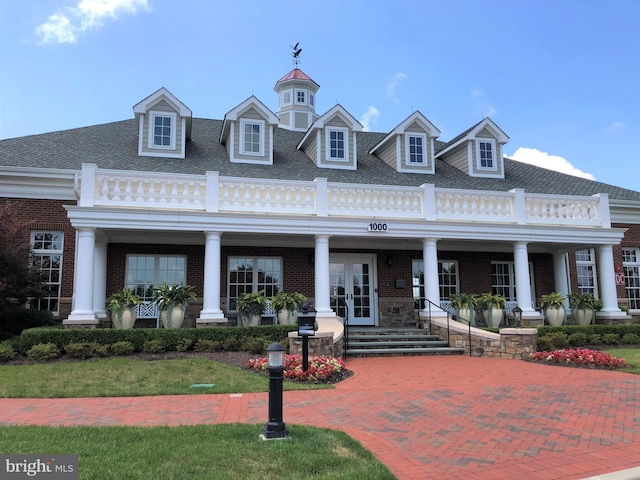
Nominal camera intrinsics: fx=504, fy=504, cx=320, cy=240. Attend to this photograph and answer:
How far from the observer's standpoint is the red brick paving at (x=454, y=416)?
198 inches

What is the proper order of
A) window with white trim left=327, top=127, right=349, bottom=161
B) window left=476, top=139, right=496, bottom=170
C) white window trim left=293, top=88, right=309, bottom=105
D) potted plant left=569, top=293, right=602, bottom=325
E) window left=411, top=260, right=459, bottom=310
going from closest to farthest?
potted plant left=569, top=293, right=602, bottom=325
window left=411, top=260, right=459, bottom=310
window with white trim left=327, top=127, right=349, bottom=161
window left=476, top=139, right=496, bottom=170
white window trim left=293, top=88, right=309, bottom=105

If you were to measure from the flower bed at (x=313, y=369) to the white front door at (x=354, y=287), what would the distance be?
6023mm

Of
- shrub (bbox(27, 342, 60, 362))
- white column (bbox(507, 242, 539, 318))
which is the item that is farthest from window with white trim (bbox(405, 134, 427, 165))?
shrub (bbox(27, 342, 60, 362))

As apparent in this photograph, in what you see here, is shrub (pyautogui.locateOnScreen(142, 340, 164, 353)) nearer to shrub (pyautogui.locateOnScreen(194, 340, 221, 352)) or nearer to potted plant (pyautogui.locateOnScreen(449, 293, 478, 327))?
shrub (pyautogui.locateOnScreen(194, 340, 221, 352))

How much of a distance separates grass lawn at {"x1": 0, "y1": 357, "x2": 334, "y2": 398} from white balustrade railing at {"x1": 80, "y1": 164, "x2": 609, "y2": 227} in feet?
15.0

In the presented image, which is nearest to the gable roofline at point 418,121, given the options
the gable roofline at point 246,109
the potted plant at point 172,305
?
the gable roofline at point 246,109

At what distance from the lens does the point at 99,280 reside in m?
14.4

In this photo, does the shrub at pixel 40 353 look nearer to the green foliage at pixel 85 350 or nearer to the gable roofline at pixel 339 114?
the green foliage at pixel 85 350

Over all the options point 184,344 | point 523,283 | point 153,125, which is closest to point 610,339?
point 523,283

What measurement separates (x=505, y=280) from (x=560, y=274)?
187cm

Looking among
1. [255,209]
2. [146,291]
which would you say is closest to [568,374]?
[255,209]

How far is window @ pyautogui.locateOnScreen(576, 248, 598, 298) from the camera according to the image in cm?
1934

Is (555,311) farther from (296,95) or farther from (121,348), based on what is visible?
(296,95)

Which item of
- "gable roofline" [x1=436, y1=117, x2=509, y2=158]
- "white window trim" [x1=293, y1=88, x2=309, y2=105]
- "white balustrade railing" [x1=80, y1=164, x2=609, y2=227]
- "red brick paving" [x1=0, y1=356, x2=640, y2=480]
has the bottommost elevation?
"red brick paving" [x1=0, y1=356, x2=640, y2=480]
